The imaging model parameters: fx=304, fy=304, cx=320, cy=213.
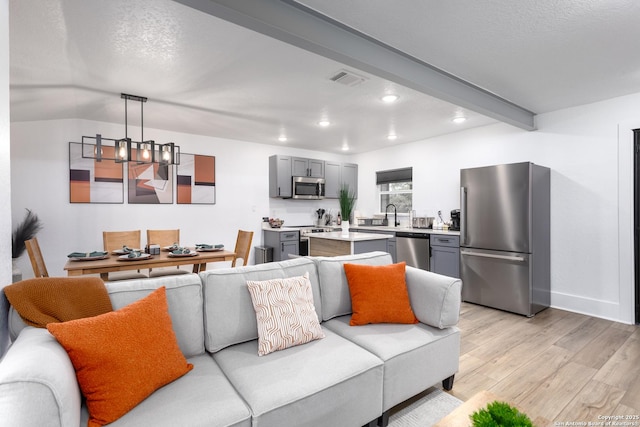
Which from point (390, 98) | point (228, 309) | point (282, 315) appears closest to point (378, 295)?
point (282, 315)

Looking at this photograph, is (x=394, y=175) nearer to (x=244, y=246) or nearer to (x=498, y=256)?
(x=498, y=256)

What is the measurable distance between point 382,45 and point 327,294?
1855 mm

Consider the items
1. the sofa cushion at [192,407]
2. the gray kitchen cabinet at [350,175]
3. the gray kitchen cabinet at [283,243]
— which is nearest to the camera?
the sofa cushion at [192,407]

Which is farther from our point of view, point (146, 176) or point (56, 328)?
point (146, 176)

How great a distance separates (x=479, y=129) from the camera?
4535mm

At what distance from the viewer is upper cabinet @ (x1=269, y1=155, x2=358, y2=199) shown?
218 inches

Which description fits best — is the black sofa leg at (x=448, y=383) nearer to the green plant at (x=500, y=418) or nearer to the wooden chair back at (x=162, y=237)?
the green plant at (x=500, y=418)

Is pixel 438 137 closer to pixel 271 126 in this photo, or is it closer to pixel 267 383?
pixel 271 126

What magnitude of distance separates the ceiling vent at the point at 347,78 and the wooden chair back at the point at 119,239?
324 centimetres

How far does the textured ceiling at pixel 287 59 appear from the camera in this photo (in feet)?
6.05

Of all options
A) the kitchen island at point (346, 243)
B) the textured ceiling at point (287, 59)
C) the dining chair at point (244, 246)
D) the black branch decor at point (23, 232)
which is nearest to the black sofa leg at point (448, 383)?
the kitchen island at point (346, 243)

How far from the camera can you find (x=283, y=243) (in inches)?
205

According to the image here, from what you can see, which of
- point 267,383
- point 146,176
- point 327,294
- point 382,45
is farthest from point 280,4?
point 146,176

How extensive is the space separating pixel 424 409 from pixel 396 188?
453 cm
